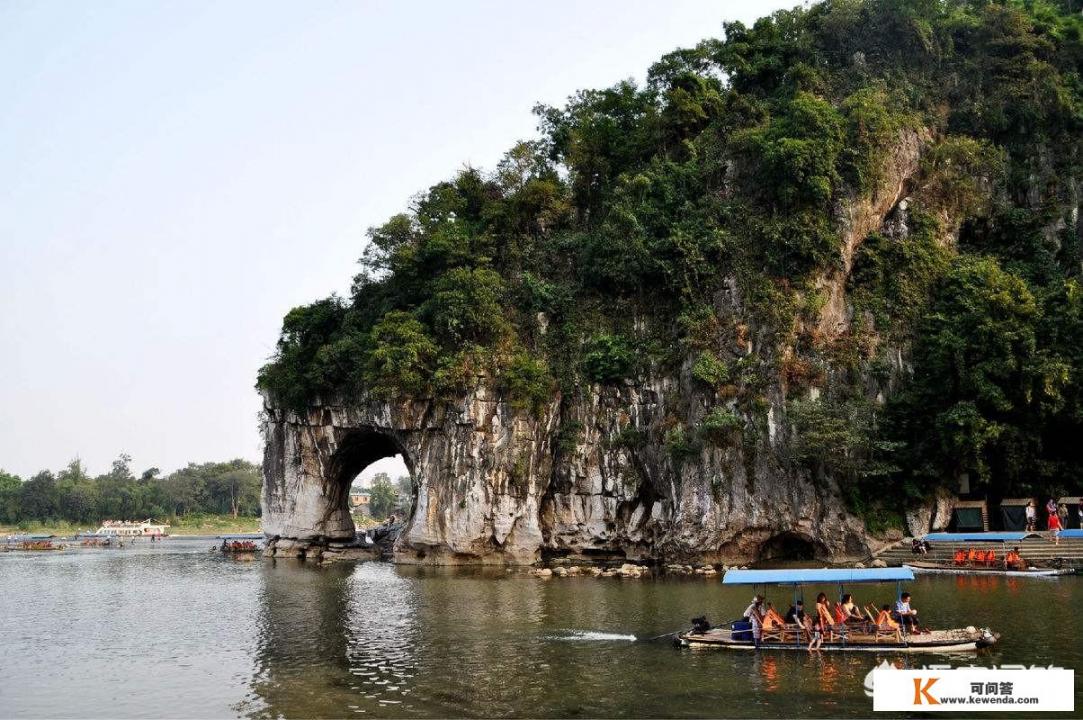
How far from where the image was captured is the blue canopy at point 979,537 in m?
27.4

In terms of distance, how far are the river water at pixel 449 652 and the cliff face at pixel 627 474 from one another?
509cm

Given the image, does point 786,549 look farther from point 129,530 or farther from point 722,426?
point 129,530

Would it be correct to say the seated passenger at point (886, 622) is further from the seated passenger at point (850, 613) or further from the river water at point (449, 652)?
Result: the river water at point (449, 652)

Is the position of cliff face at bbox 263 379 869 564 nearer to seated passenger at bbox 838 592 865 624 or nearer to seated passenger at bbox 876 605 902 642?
seated passenger at bbox 838 592 865 624

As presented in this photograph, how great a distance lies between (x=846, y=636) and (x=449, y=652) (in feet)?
27.5

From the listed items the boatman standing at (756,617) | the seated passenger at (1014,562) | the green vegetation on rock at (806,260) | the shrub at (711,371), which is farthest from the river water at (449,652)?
the shrub at (711,371)

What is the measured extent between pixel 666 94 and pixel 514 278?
490 inches

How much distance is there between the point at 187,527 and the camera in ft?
319

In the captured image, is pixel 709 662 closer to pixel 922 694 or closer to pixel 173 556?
pixel 922 694

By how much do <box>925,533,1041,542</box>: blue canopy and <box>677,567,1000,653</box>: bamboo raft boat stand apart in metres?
11.6

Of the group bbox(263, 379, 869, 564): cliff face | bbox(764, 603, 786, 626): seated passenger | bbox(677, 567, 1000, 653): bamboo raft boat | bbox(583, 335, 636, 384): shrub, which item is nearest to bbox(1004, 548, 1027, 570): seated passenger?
bbox(263, 379, 869, 564): cliff face

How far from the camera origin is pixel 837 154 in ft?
114

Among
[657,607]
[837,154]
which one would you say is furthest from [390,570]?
[837,154]

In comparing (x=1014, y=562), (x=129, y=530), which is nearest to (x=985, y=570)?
(x=1014, y=562)
